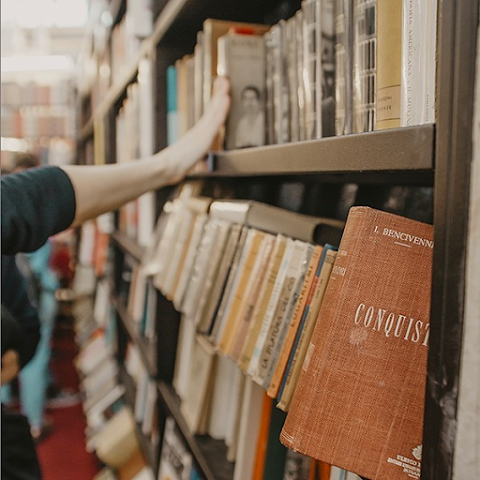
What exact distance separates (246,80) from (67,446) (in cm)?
266

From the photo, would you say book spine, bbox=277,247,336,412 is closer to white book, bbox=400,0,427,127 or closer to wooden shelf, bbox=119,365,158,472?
white book, bbox=400,0,427,127

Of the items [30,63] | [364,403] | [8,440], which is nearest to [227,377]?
[8,440]

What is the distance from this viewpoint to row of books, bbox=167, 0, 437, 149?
0.59m

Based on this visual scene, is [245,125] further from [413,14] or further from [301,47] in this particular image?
[413,14]

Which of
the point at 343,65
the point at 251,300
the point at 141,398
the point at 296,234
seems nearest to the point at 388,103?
the point at 343,65

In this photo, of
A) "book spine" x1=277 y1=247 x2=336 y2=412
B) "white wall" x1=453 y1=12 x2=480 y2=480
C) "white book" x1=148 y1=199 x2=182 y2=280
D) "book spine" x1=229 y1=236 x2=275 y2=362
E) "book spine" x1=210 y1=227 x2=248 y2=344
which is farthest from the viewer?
"white book" x1=148 y1=199 x2=182 y2=280

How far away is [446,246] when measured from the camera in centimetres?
48

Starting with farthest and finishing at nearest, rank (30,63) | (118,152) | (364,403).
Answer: (30,63) < (118,152) < (364,403)

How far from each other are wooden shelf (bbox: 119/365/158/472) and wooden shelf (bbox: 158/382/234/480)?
47 centimetres

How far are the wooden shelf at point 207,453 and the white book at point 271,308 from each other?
440 mm

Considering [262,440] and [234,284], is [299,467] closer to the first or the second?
[262,440]

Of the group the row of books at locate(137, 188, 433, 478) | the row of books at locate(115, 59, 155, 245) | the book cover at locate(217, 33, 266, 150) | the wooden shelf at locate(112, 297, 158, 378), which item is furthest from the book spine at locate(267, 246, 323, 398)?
the row of books at locate(115, 59, 155, 245)

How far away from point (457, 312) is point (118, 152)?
254 centimetres

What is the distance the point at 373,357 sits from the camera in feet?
1.88
